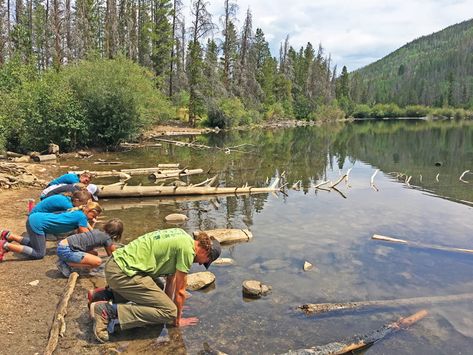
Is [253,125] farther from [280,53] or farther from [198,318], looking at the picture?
[198,318]

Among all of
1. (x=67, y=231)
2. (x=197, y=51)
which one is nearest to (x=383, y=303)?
(x=67, y=231)

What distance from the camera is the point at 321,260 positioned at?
1109 centimetres

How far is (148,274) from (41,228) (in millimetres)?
3744

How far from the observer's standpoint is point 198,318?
25.1ft

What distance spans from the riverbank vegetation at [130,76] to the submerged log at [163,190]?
1079 cm

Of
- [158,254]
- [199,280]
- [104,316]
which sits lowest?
[199,280]

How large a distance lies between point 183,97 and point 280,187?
1680 inches

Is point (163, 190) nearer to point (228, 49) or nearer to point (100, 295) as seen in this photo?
point (100, 295)

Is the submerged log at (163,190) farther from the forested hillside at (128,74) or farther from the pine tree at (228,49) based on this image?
the pine tree at (228,49)

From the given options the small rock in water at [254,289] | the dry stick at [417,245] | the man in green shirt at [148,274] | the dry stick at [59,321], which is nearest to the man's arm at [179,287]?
the man in green shirt at [148,274]

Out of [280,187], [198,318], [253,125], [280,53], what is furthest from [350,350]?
[280,53]

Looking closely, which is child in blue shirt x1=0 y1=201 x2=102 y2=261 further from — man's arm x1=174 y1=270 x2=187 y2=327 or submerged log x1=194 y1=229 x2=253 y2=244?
submerged log x1=194 y1=229 x2=253 y2=244

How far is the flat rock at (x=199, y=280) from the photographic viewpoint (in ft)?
28.9

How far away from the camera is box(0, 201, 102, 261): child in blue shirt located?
901 cm
